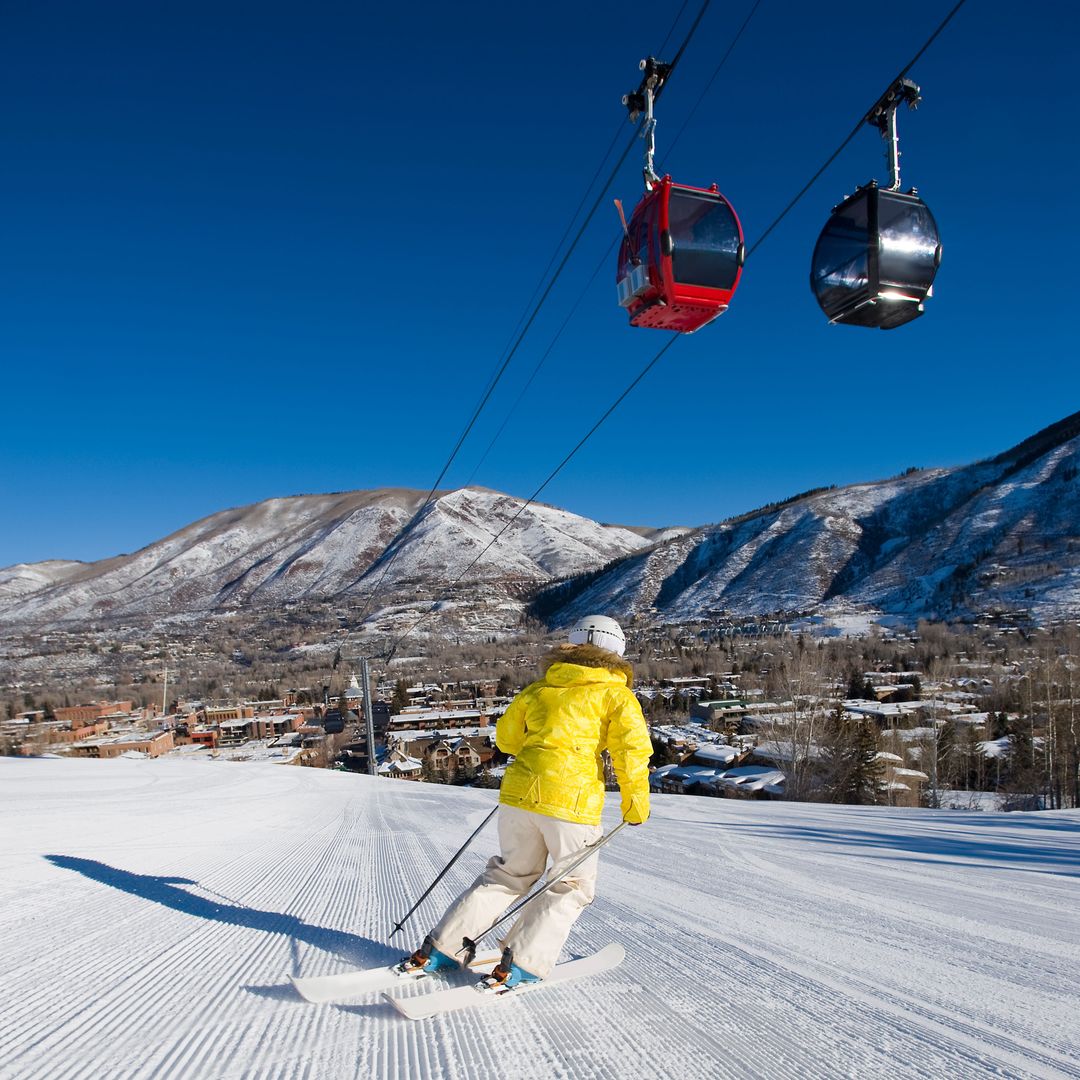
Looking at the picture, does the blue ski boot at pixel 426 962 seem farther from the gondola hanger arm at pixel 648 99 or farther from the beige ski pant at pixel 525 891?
the gondola hanger arm at pixel 648 99

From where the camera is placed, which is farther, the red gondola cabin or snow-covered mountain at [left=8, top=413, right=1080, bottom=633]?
snow-covered mountain at [left=8, top=413, right=1080, bottom=633]

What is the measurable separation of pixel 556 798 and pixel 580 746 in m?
0.19

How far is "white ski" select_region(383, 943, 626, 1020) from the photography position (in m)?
2.04

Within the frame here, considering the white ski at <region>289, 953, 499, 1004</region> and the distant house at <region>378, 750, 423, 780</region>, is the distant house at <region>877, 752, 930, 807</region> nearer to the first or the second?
the distant house at <region>378, 750, 423, 780</region>

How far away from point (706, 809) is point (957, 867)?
408 centimetres

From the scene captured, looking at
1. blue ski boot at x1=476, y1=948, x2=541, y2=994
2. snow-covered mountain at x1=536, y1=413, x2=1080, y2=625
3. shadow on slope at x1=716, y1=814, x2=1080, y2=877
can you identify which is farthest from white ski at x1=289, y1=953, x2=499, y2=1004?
snow-covered mountain at x1=536, y1=413, x2=1080, y2=625

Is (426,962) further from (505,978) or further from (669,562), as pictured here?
(669,562)

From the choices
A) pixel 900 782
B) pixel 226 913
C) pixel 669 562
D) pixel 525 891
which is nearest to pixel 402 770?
pixel 900 782

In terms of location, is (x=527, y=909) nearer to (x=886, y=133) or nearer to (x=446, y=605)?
(x=886, y=133)

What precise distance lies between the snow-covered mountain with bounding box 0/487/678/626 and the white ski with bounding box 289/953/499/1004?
13565cm

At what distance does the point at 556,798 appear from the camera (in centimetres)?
240

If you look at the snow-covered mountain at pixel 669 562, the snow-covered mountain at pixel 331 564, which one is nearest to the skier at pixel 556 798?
the snow-covered mountain at pixel 669 562

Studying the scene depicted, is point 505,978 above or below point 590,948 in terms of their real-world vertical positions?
above

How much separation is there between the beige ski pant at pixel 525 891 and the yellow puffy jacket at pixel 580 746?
6 centimetres
